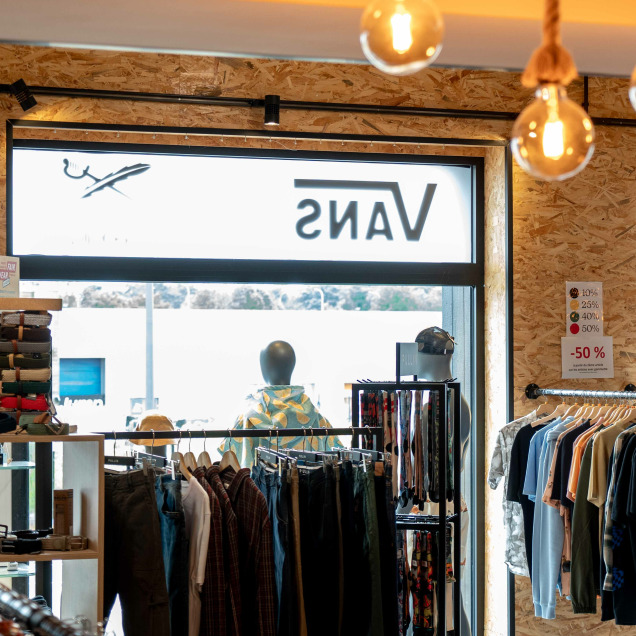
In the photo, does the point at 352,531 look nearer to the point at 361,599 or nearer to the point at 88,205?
the point at 361,599

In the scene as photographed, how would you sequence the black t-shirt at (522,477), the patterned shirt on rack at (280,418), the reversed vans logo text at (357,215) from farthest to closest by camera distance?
the reversed vans logo text at (357,215) → the black t-shirt at (522,477) → the patterned shirt on rack at (280,418)

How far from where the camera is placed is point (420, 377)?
4605mm

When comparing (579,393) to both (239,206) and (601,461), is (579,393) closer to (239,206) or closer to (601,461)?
(601,461)

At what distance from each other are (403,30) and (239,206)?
3.65 metres

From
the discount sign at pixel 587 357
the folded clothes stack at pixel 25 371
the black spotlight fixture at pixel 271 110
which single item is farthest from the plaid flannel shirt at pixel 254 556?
the discount sign at pixel 587 357

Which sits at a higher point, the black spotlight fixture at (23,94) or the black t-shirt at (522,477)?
the black spotlight fixture at (23,94)

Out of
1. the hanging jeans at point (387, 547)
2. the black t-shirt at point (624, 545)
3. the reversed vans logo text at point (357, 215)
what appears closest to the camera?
the hanging jeans at point (387, 547)

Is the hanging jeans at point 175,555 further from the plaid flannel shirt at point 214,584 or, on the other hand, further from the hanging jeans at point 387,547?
the hanging jeans at point 387,547

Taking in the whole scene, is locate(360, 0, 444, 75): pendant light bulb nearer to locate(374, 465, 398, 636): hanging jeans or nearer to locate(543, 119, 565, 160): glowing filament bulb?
locate(543, 119, 565, 160): glowing filament bulb

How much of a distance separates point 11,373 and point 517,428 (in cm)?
279

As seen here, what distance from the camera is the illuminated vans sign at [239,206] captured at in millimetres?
4859

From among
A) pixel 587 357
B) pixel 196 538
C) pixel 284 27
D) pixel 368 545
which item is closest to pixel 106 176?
pixel 284 27

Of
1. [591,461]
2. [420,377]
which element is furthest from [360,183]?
[591,461]

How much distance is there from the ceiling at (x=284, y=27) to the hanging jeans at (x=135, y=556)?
6.22 feet
